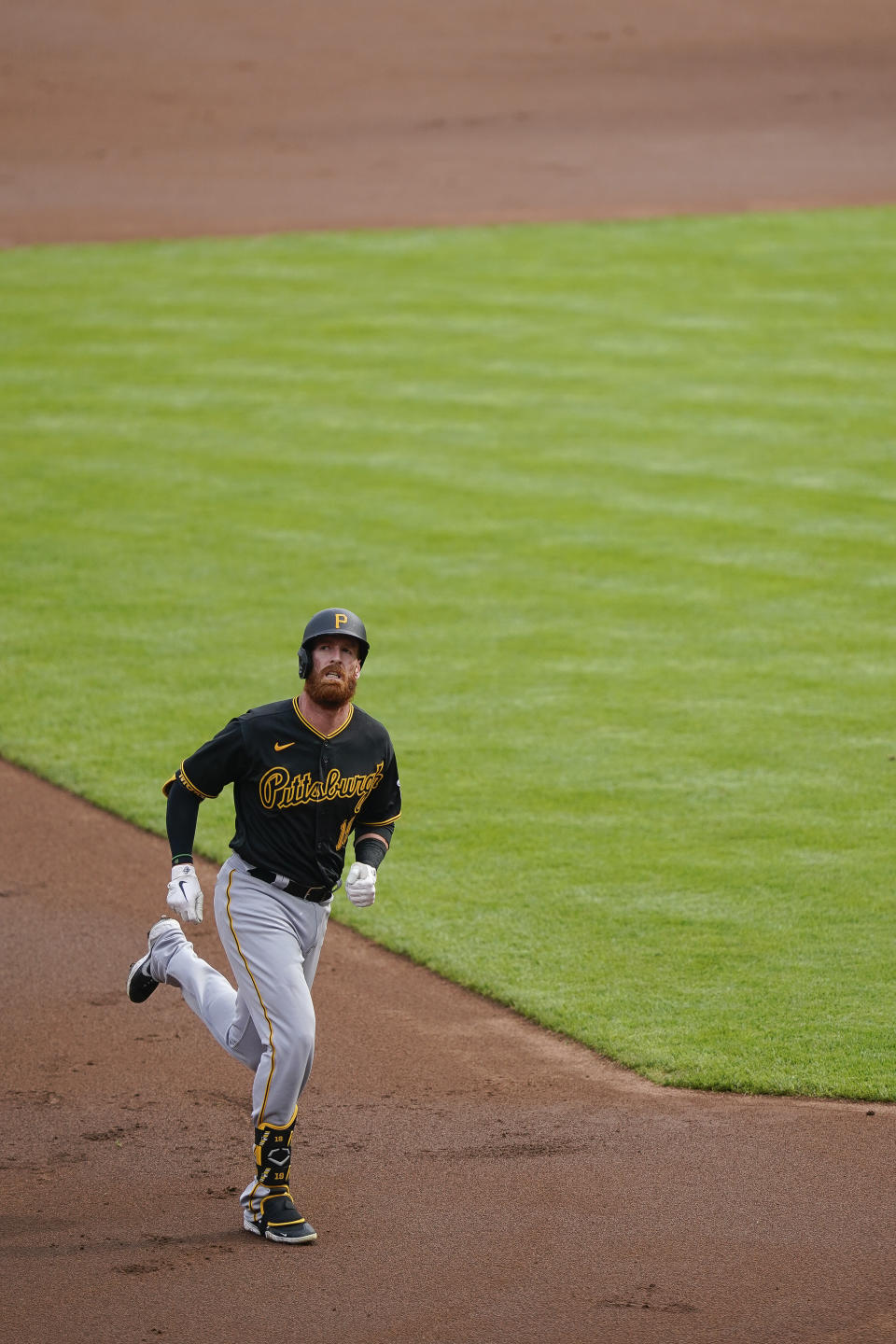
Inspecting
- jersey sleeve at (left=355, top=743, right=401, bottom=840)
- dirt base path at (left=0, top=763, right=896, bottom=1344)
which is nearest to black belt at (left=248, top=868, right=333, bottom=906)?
jersey sleeve at (left=355, top=743, right=401, bottom=840)

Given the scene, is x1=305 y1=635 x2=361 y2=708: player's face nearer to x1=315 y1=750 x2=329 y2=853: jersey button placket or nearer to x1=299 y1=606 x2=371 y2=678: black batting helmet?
x1=299 y1=606 x2=371 y2=678: black batting helmet

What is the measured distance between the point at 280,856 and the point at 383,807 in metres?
0.51

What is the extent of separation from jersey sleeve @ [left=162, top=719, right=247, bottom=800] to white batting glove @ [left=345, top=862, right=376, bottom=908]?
52 cm

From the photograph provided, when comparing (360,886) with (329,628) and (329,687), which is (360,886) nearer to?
(329,687)

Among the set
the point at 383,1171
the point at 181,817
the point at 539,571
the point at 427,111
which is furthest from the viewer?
the point at 427,111

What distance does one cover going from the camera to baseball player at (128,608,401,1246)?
17.2 ft

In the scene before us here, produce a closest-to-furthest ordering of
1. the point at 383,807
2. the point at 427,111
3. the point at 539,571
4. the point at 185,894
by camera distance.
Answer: the point at 185,894, the point at 383,807, the point at 539,571, the point at 427,111

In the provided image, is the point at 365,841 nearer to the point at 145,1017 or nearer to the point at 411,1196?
the point at 411,1196

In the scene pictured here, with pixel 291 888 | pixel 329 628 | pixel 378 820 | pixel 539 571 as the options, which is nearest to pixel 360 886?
pixel 291 888

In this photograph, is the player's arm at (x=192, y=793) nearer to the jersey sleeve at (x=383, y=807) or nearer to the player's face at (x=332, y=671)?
the player's face at (x=332, y=671)

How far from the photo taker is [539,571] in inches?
528

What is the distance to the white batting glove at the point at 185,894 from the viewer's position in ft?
17.7

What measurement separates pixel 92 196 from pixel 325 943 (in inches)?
700

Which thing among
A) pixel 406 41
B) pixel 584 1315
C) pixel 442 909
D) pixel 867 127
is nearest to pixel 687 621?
pixel 442 909
